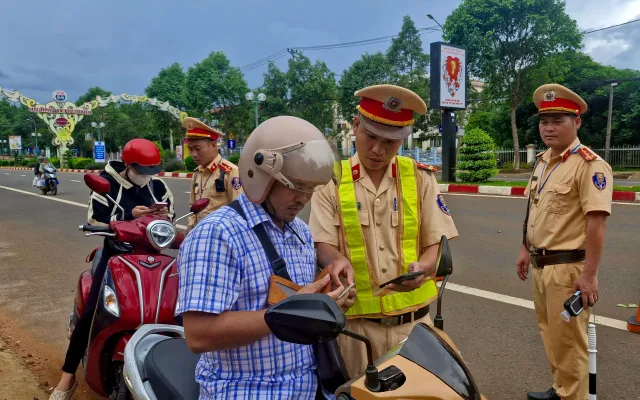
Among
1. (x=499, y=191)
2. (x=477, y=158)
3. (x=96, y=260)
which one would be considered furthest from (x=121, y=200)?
(x=477, y=158)

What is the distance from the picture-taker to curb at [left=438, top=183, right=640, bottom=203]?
10.7 metres

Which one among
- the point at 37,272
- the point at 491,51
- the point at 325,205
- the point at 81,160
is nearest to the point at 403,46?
the point at 491,51

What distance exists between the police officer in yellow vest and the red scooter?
93 centimetres

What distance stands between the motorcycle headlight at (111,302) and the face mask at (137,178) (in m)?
0.91

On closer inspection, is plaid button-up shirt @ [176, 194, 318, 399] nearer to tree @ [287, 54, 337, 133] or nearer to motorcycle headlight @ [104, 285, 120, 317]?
motorcycle headlight @ [104, 285, 120, 317]

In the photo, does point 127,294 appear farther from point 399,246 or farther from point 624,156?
point 624,156

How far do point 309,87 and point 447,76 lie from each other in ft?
58.1

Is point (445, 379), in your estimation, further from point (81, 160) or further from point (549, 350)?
point (81, 160)

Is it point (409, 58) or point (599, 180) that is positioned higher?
point (409, 58)

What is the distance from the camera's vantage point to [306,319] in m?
1.07

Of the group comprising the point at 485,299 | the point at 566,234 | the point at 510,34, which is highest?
the point at 510,34

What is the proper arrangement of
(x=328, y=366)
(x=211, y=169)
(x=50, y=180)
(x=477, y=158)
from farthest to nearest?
(x=50, y=180)
(x=477, y=158)
(x=211, y=169)
(x=328, y=366)

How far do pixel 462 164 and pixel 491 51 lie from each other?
9223 mm

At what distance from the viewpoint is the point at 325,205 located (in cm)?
204
